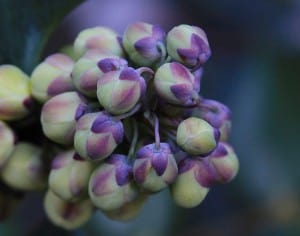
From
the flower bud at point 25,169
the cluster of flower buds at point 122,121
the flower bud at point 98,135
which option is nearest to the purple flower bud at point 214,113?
the cluster of flower buds at point 122,121

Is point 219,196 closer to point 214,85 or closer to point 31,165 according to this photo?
point 214,85

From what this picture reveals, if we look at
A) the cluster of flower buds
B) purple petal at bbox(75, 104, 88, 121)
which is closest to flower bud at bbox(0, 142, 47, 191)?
the cluster of flower buds

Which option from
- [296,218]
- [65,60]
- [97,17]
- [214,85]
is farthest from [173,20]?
[65,60]

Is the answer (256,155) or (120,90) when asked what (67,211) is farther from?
(256,155)

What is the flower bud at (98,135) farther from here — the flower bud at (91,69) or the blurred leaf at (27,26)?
the blurred leaf at (27,26)

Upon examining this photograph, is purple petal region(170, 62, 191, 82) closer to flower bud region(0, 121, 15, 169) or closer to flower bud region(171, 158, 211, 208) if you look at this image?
flower bud region(171, 158, 211, 208)

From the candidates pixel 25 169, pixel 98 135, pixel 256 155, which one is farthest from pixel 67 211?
pixel 256 155
